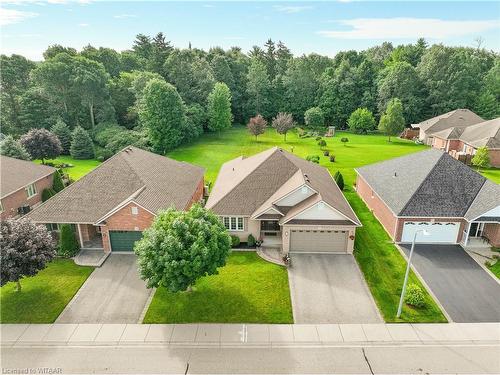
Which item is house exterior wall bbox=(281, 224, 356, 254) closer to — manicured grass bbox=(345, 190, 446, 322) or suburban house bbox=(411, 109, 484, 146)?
manicured grass bbox=(345, 190, 446, 322)

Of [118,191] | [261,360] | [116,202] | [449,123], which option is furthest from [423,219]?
[449,123]

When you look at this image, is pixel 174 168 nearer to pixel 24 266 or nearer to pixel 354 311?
pixel 24 266

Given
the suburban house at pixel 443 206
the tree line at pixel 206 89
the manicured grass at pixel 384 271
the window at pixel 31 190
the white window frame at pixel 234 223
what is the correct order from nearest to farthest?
1. the manicured grass at pixel 384 271
2. the suburban house at pixel 443 206
3. the white window frame at pixel 234 223
4. the window at pixel 31 190
5. the tree line at pixel 206 89

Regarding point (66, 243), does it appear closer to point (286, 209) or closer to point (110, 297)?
point (110, 297)

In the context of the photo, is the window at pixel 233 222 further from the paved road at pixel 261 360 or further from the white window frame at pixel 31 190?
the white window frame at pixel 31 190

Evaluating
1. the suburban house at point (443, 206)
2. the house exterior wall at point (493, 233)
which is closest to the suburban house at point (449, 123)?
the suburban house at point (443, 206)

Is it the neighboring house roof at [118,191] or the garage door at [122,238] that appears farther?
the neighboring house roof at [118,191]
